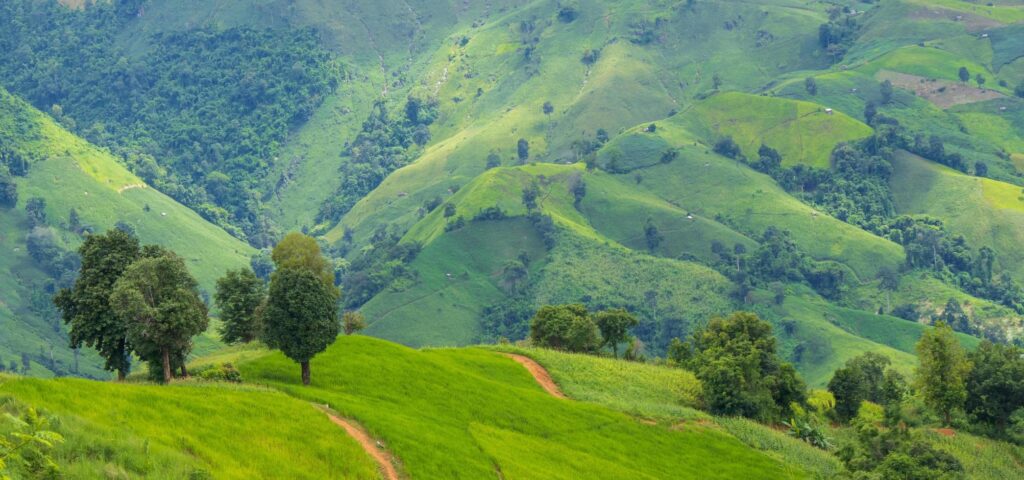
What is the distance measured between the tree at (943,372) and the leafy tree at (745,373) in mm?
12163

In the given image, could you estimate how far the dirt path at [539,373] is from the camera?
91312 millimetres

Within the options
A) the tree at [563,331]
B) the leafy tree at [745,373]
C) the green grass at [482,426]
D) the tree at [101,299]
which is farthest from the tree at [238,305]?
the leafy tree at [745,373]

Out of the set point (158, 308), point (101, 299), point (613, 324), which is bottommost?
point (613, 324)

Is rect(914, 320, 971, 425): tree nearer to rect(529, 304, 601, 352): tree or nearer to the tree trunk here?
rect(529, 304, 601, 352): tree

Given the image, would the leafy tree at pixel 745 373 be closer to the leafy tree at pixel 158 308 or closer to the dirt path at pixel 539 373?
the dirt path at pixel 539 373

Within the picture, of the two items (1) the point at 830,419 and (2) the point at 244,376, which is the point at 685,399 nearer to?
(1) the point at 830,419

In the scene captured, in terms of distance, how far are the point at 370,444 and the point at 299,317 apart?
1547cm

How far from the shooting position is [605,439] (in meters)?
76.8

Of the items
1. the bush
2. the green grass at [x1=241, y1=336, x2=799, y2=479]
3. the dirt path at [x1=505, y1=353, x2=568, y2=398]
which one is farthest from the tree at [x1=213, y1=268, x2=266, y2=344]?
the bush

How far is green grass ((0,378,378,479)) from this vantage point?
133 ft

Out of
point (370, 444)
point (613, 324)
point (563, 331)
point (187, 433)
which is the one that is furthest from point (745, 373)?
point (187, 433)

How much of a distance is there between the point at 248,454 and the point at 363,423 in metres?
12.5

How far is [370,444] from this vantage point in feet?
189

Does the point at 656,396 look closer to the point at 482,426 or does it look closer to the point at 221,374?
the point at 482,426
